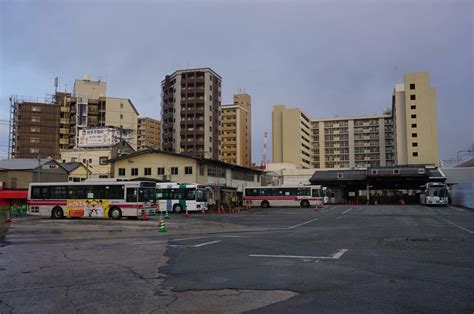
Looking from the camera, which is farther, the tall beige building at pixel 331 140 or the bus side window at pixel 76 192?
the tall beige building at pixel 331 140

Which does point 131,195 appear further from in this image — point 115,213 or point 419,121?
point 419,121

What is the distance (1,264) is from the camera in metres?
10.8

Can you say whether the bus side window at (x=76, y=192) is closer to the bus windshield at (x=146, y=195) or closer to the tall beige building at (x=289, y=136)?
the bus windshield at (x=146, y=195)

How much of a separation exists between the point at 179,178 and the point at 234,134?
6898 centimetres

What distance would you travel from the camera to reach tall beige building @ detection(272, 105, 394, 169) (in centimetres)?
11919

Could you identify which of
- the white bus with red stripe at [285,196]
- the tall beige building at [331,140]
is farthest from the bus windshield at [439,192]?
the tall beige building at [331,140]

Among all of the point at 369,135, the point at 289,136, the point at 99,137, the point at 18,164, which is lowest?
the point at 18,164

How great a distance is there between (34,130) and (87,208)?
223 ft

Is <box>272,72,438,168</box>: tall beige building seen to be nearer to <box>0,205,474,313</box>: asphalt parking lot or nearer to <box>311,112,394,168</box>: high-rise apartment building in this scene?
<box>311,112,394,168</box>: high-rise apartment building

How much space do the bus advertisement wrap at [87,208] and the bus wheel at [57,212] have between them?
28.0 inches

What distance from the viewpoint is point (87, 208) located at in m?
30.3

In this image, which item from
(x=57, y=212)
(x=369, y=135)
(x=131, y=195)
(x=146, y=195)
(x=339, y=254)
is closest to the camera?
(x=339, y=254)

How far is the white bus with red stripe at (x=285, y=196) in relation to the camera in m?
51.8

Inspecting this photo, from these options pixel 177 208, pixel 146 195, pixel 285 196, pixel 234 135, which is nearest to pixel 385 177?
pixel 285 196
